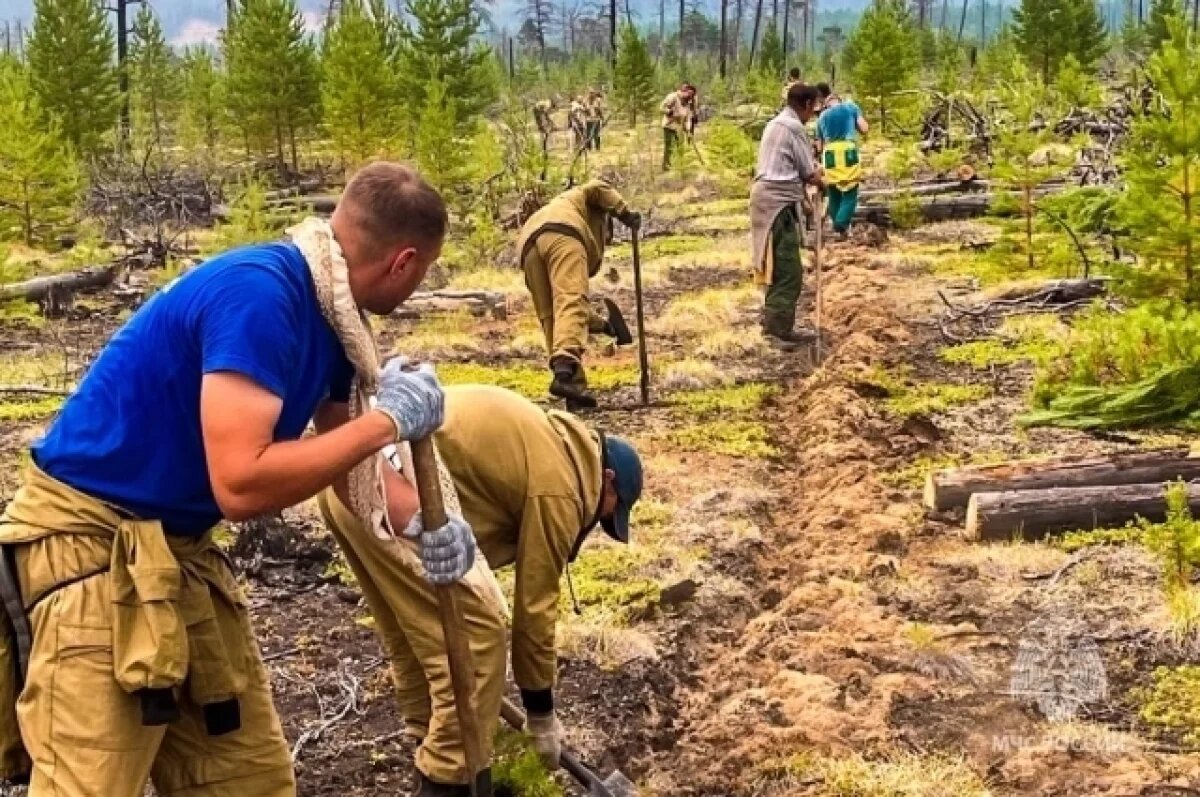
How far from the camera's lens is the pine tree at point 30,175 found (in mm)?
15695

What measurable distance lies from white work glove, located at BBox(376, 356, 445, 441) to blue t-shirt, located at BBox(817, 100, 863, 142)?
479 inches

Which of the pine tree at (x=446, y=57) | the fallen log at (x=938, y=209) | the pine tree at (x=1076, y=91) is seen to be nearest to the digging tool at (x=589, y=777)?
the fallen log at (x=938, y=209)

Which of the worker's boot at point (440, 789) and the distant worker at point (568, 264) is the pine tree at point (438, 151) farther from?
the worker's boot at point (440, 789)

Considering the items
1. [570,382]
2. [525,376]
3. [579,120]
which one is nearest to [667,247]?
[525,376]

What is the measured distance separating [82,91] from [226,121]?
3.49 metres

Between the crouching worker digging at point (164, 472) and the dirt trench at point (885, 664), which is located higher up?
the crouching worker digging at point (164, 472)

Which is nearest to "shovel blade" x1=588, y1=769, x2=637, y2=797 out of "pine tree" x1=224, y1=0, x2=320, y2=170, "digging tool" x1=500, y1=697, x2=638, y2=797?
"digging tool" x1=500, y1=697, x2=638, y2=797

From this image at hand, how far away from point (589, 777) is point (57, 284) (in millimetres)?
11312

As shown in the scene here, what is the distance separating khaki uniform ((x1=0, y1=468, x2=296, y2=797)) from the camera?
107 inches

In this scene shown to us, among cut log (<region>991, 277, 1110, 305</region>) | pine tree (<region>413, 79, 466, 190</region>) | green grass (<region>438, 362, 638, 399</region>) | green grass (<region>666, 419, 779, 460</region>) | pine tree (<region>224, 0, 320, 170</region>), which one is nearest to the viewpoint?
green grass (<region>666, 419, 779, 460</region>)

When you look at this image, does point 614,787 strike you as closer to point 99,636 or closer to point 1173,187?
point 99,636

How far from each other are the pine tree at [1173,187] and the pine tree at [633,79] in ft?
87.1

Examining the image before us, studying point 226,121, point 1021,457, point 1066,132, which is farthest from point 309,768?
point 226,121

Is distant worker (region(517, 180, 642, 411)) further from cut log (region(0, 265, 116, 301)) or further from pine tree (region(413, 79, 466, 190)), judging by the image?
pine tree (region(413, 79, 466, 190))
